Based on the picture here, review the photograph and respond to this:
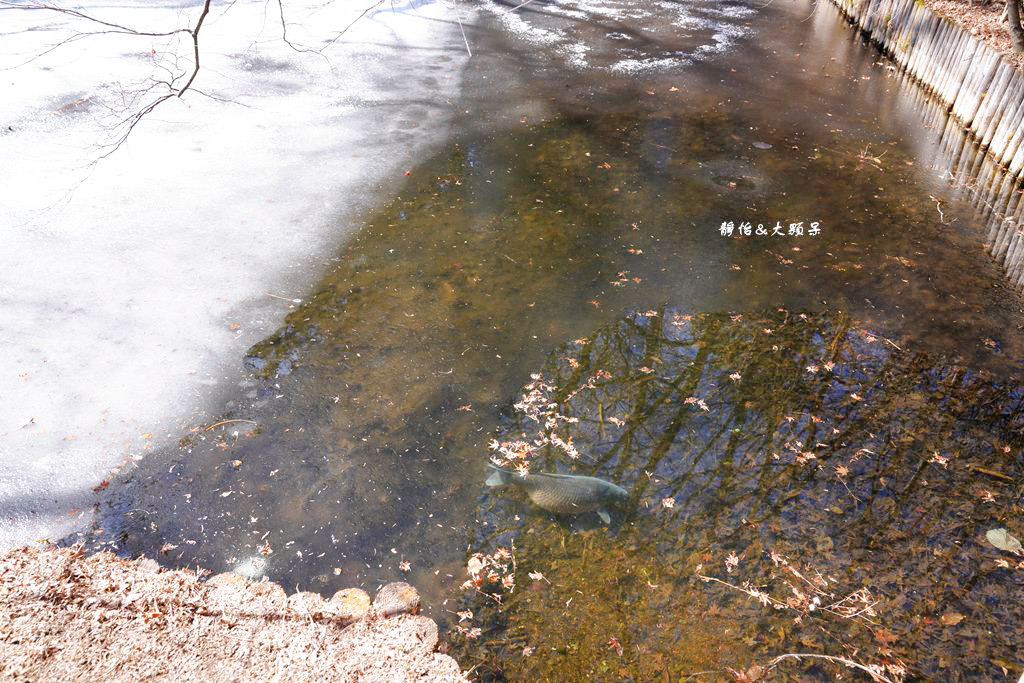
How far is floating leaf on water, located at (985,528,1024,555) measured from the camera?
13.2 feet

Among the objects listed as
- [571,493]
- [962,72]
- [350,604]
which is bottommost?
[350,604]

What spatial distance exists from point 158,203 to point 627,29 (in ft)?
34.0

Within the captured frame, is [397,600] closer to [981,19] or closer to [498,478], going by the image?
[498,478]

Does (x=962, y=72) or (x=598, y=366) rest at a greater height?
(x=962, y=72)

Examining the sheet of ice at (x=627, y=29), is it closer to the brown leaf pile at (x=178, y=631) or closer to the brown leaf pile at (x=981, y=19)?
the brown leaf pile at (x=981, y=19)

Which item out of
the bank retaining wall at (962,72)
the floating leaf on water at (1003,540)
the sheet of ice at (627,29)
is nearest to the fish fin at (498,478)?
the floating leaf on water at (1003,540)

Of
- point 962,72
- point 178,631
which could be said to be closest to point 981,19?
point 962,72

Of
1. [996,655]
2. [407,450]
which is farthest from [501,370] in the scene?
[996,655]

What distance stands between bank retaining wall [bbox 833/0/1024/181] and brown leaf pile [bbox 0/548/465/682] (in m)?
9.18

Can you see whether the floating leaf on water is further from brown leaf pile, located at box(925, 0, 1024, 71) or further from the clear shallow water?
brown leaf pile, located at box(925, 0, 1024, 71)

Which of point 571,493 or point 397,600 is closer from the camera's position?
point 397,600

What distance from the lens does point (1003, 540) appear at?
4090mm

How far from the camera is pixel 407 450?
4.57 meters

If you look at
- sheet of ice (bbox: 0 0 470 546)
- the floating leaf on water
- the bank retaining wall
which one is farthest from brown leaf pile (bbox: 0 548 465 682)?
the bank retaining wall
